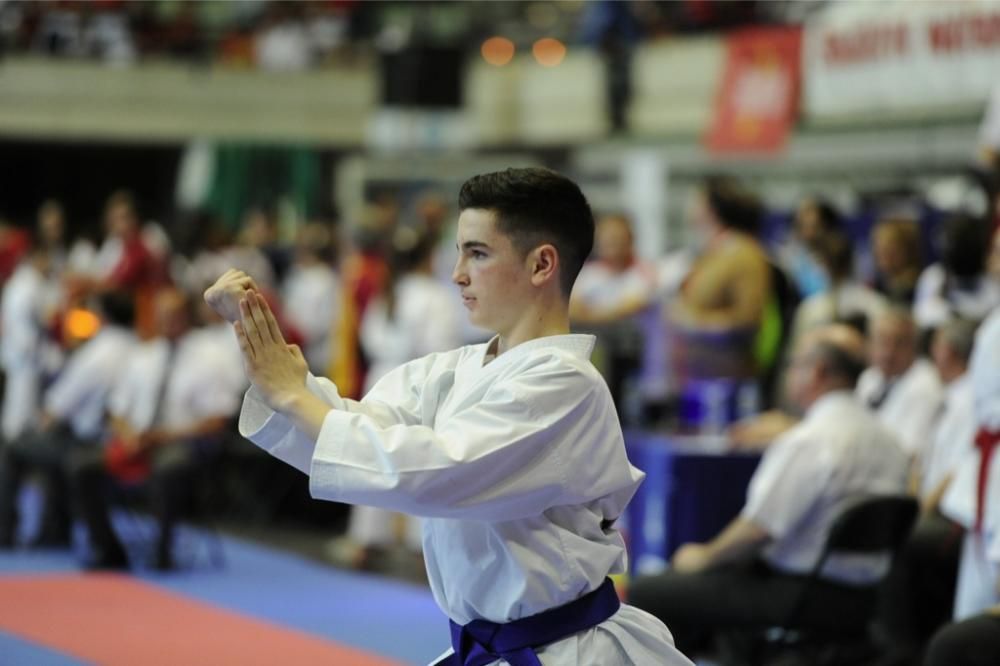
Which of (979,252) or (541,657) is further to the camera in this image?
(979,252)

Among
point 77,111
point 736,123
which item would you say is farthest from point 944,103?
point 77,111

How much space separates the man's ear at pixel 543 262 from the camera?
9.15ft

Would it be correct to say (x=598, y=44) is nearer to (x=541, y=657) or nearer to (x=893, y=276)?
(x=893, y=276)

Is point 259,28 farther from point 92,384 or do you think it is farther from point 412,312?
point 412,312

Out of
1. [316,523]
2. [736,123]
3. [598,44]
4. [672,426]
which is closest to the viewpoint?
[672,426]

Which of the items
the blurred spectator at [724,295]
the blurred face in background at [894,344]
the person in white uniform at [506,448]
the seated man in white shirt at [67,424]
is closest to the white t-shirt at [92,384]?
the seated man in white shirt at [67,424]

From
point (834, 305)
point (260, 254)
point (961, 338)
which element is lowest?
point (260, 254)

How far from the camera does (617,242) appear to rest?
26.3 feet

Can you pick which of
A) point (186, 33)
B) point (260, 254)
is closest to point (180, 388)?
point (260, 254)

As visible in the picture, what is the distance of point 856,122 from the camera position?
13.3m

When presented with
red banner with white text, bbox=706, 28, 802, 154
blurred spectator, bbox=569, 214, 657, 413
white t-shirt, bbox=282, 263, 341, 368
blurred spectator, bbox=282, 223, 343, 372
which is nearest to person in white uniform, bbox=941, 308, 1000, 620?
blurred spectator, bbox=569, 214, 657, 413

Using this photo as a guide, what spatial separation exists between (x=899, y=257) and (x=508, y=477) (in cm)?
511

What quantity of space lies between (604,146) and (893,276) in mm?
9022

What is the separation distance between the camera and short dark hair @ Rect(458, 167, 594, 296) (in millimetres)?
2773
